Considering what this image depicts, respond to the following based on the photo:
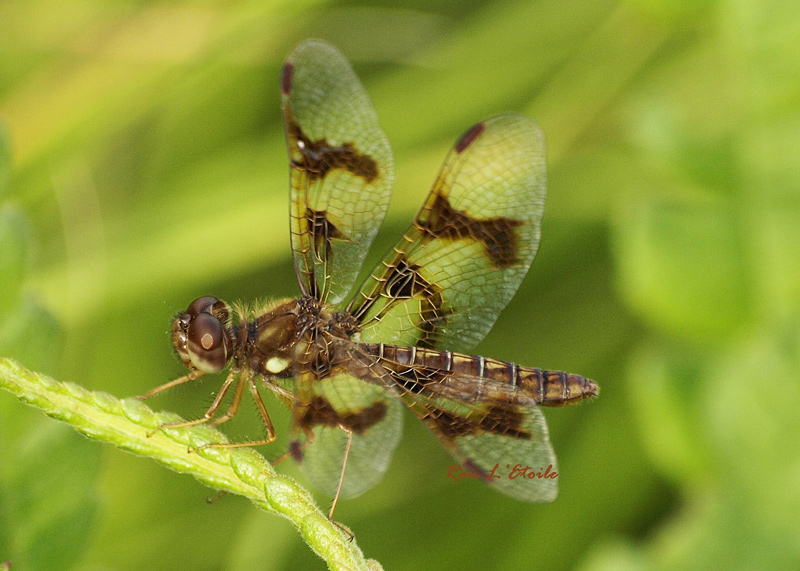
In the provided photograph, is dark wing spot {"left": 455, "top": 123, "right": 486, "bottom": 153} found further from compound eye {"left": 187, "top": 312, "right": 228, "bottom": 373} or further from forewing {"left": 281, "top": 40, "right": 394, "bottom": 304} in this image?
compound eye {"left": 187, "top": 312, "right": 228, "bottom": 373}

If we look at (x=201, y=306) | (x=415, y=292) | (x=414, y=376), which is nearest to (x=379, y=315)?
(x=415, y=292)

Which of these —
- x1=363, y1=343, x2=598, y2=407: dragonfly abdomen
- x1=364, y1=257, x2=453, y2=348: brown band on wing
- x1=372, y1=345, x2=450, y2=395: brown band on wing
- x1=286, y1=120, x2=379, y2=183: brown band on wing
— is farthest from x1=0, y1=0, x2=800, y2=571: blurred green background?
x1=286, y1=120, x2=379, y2=183: brown band on wing

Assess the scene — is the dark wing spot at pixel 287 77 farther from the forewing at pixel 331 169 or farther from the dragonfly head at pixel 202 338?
the dragonfly head at pixel 202 338

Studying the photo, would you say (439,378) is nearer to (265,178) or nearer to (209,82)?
(265,178)

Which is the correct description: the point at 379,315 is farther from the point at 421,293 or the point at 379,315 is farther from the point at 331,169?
the point at 331,169

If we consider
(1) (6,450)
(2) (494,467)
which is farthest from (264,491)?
(2) (494,467)

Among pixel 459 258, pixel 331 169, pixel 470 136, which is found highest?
pixel 470 136
